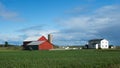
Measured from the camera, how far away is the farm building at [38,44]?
348 feet

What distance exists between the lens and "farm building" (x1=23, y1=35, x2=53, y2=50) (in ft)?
348

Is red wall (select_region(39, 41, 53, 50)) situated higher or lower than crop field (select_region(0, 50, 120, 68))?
higher

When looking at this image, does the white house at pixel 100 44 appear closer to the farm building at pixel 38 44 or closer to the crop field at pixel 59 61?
the farm building at pixel 38 44

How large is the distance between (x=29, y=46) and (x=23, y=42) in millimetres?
8320

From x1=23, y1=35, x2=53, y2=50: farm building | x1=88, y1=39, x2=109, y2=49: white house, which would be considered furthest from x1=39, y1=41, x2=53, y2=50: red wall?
x1=88, y1=39, x2=109, y2=49: white house

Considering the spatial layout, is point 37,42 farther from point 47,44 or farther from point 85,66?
point 85,66

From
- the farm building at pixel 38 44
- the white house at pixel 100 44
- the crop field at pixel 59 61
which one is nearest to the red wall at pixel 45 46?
the farm building at pixel 38 44

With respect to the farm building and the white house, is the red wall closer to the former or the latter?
the farm building

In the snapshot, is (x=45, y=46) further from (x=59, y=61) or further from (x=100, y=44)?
(x=59, y=61)

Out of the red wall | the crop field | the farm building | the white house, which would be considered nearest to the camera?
the crop field

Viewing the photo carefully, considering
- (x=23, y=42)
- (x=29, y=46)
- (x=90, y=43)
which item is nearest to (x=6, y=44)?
(x=23, y=42)

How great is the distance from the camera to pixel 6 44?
130500mm

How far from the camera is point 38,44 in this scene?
10600cm

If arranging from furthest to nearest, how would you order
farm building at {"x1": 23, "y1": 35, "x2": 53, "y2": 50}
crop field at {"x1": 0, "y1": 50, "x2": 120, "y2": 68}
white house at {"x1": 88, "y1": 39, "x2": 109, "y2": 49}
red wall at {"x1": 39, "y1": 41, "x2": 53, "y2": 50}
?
white house at {"x1": 88, "y1": 39, "x2": 109, "y2": 49}
farm building at {"x1": 23, "y1": 35, "x2": 53, "y2": 50}
red wall at {"x1": 39, "y1": 41, "x2": 53, "y2": 50}
crop field at {"x1": 0, "y1": 50, "x2": 120, "y2": 68}
